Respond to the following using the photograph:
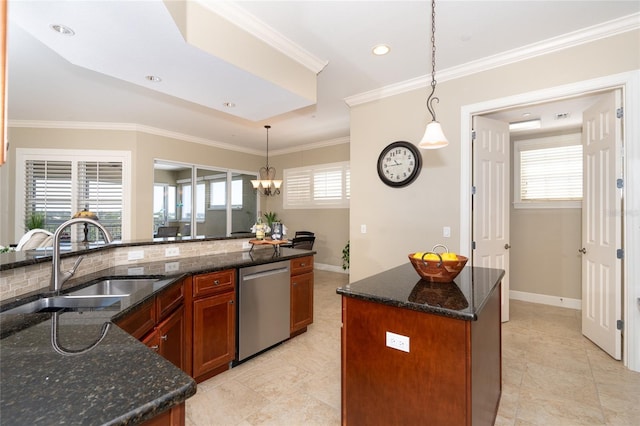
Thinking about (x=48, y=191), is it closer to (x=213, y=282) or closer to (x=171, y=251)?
(x=171, y=251)

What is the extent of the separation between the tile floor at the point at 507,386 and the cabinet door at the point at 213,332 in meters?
0.17

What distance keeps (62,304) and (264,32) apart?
8.07 feet

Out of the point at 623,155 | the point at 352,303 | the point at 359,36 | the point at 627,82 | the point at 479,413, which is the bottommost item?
the point at 479,413

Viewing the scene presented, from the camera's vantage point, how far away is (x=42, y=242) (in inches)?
110

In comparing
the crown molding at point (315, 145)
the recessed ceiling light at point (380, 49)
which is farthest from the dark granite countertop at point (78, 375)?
the crown molding at point (315, 145)

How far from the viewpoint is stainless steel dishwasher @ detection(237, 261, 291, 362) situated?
8.48 feet

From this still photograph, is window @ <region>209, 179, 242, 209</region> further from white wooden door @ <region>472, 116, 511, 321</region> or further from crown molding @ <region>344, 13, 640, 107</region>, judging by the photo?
white wooden door @ <region>472, 116, 511, 321</region>

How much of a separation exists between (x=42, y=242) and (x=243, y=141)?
14.7ft

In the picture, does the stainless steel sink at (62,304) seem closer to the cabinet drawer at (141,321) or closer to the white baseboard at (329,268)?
the cabinet drawer at (141,321)

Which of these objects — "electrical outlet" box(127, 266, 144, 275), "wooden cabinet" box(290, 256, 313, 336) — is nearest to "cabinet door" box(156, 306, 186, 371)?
"electrical outlet" box(127, 266, 144, 275)

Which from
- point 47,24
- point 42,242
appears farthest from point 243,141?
point 47,24

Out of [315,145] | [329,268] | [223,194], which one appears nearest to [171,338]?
[329,268]

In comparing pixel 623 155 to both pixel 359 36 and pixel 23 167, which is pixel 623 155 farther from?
pixel 23 167

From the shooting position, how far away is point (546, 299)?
4258 mm
